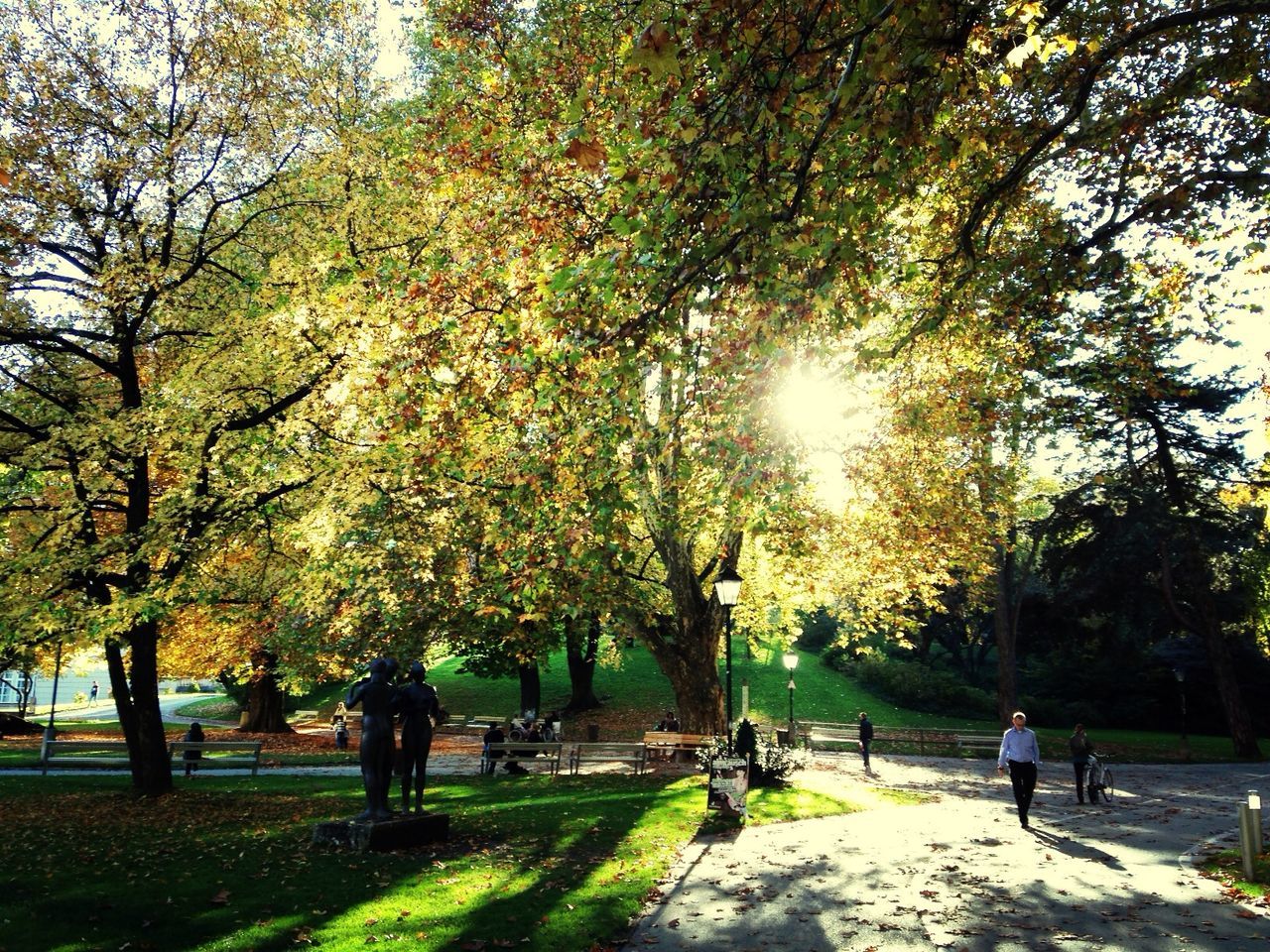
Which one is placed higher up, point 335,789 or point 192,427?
point 192,427

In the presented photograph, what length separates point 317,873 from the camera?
9664 mm

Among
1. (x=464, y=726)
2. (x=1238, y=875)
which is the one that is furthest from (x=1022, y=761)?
(x=464, y=726)

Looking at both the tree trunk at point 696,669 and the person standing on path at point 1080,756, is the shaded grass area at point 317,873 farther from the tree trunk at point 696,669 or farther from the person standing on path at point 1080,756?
the person standing on path at point 1080,756

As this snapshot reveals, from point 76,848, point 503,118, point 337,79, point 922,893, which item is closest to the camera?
point 922,893

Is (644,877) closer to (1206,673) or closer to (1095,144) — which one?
(1095,144)

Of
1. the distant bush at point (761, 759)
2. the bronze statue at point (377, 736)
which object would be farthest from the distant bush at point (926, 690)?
the bronze statue at point (377, 736)

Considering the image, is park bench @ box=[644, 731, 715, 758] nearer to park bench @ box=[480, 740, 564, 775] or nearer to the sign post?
park bench @ box=[480, 740, 564, 775]

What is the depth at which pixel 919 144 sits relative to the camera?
8383mm

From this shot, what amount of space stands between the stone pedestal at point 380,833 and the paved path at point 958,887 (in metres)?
3.61

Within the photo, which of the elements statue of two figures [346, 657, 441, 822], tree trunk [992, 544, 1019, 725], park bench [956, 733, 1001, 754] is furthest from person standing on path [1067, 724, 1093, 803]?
tree trunk [992, 544, 1019, 725]

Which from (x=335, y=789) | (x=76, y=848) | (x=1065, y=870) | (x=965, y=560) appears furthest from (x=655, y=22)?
(x=965, y=560)

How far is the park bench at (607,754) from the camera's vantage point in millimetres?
22714

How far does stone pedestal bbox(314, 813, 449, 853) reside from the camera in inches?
427

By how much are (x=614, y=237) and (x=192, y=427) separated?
962 cm
